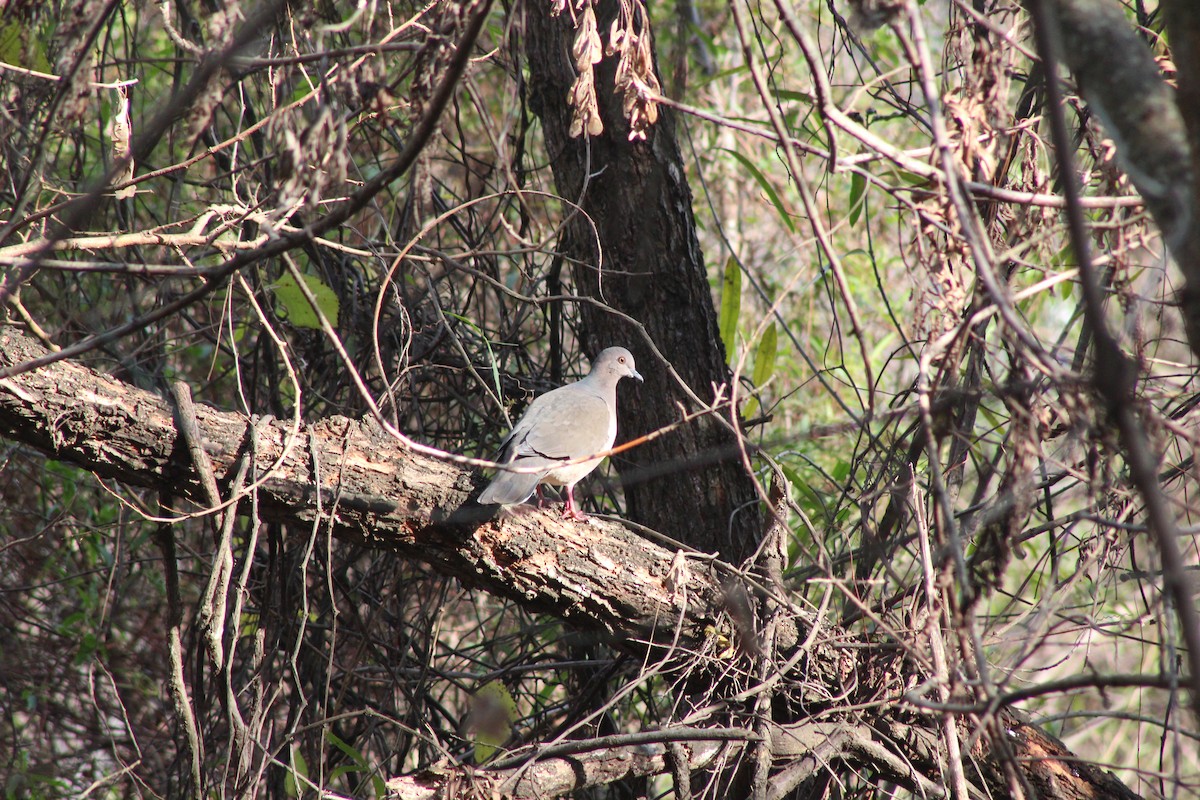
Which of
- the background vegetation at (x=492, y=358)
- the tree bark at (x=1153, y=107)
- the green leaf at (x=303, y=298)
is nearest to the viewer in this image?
the tree bark at (x=1153, y=107)

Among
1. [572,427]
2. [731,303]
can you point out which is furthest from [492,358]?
[731,303]

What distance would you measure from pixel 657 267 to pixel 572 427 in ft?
2.49

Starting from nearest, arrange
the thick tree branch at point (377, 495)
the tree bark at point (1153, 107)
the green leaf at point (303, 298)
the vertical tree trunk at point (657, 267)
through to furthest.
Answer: the tree bark at point (1153, 107) < the thick tree branch at point (377, 495) < the green leaf at point (303, 298) < the vertical tree trunk at point (657, 267)

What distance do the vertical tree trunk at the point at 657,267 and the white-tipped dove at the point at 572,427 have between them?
17 centimetres

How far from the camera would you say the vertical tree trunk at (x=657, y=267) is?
3.96m

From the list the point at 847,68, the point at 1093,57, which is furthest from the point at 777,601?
the point at 847,68

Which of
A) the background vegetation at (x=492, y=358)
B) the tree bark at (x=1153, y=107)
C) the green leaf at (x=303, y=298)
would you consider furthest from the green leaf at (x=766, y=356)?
the tree bark at (x=1153, y=107)

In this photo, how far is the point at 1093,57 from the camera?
1457 millimetres

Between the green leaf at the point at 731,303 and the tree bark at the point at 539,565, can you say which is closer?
the tree bark at the point at 539,565

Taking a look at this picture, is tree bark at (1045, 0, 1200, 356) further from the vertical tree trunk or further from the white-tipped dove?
the vertical tree trunk

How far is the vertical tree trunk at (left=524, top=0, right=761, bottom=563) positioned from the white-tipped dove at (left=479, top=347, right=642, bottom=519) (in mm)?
172

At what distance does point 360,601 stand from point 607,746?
6.83 feet

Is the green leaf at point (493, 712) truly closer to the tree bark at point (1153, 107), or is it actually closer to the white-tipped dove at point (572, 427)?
the white-tipped dove at point (572, 427)

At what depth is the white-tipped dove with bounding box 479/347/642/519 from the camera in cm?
361
